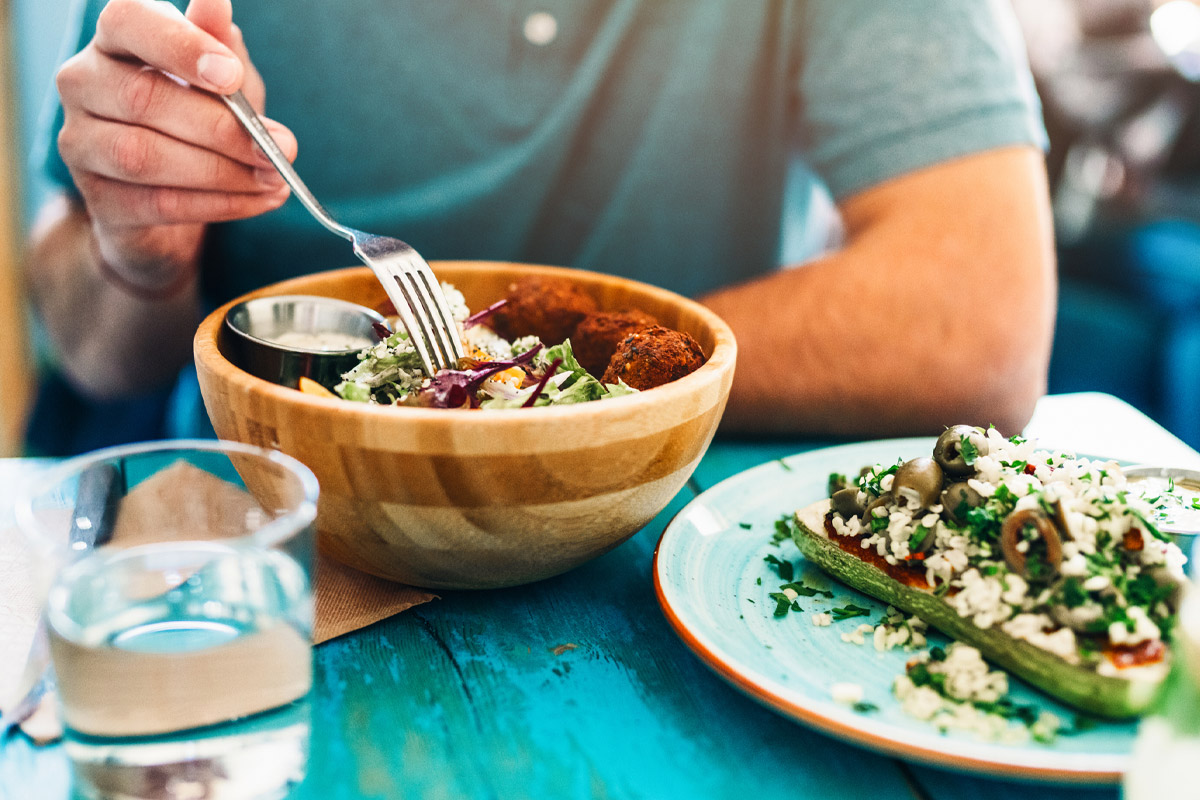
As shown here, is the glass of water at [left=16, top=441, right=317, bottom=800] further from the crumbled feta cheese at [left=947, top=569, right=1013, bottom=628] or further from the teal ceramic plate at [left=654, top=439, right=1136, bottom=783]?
the crumbled feta cheese at [left=947, top=569, right=1013, bottom=628]

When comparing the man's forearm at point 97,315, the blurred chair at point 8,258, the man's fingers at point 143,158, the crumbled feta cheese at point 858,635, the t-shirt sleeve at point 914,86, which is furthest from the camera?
the blurred chair at point 8,258

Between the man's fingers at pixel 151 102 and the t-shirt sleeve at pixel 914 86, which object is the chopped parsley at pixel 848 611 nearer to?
the man's fingers at pixel 151 102

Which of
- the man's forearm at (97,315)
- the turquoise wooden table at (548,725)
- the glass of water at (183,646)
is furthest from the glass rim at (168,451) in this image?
the man's forearm at (97,315)

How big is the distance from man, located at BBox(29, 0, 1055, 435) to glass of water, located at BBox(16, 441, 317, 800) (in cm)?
70

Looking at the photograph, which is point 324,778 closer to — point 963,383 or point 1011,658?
point 1011,658

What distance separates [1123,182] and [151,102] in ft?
16.3

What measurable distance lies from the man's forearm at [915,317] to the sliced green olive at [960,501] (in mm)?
616

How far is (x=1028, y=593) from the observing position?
81 cm

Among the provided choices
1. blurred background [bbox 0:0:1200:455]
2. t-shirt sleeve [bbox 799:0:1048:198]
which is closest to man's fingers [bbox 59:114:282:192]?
t-shirt sleeve [bbox 799:0:1048:198]

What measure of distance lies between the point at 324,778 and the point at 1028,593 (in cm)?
62

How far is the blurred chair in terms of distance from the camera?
4168 mm

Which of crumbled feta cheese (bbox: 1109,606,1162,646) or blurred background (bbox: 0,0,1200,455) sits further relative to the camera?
blurred background (bbox: 0,0,1200,455)

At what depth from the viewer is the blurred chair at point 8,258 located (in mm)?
4168

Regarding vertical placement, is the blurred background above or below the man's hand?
below
